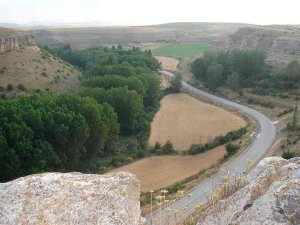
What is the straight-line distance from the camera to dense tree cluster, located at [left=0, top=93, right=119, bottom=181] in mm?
42688

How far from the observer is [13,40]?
4257 inches

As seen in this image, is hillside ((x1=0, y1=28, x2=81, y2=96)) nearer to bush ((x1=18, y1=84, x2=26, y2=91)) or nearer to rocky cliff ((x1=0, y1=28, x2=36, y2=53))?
rocky cliff ((x1=0, y1=28, x2=36, y2=53))

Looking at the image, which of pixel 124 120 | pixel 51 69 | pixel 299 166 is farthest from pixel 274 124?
pixel 299 166

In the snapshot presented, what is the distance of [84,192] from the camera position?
8.45 m

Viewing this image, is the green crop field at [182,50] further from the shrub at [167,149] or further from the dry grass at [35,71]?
the shrub at [167,149]

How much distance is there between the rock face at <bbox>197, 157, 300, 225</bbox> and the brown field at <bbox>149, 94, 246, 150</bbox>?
175 ft

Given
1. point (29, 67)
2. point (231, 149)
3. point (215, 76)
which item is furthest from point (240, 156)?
point (29, 67)

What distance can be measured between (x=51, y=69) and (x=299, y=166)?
102 metres

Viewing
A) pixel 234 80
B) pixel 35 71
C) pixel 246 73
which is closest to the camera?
pixel 35 71

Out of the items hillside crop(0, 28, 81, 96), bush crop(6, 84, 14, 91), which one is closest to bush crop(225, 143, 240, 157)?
hillside crop(0, 28, 81, 96)

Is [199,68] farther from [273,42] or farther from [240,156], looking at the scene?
[240,156]

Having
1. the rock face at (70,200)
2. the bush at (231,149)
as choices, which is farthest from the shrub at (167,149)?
the rock face at (70,200)

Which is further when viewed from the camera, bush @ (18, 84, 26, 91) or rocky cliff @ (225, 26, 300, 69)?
rocky cliff @ (225, 26, 300, 69)

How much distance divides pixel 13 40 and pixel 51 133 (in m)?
69.6
